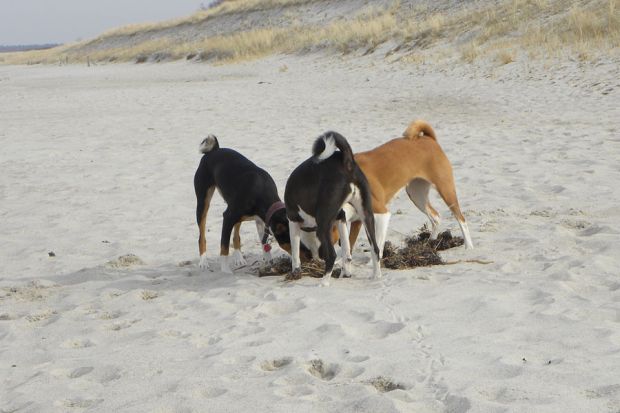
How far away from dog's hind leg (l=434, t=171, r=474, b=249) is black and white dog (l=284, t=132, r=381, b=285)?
1023 mm

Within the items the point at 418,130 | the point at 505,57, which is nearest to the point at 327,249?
the point at 418,130

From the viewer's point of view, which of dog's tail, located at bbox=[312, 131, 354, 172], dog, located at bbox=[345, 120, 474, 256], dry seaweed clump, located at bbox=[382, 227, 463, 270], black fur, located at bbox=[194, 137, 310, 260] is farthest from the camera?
black fur, located at bbox=[194, 137, 310, 260]

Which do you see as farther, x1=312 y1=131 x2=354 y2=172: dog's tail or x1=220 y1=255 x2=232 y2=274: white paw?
x1=220 y1=255 x2=232 y2=274: white paw

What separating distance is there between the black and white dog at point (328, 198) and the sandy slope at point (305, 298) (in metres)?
0.30

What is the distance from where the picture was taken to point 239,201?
6.34 meters

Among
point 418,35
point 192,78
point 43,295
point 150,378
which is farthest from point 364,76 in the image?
point 150,378

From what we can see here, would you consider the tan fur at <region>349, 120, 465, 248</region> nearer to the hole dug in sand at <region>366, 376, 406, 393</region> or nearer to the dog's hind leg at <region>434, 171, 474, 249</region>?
the dog's hind leg at <region>434, 171, 474, 249</region>

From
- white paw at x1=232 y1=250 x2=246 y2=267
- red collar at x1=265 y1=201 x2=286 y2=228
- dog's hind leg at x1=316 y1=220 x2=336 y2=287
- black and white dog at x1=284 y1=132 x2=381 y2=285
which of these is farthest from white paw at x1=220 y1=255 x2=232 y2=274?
dog's hind leg at x1=316 y1=220 x2=336 y2=287

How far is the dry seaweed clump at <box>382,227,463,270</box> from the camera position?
608cm

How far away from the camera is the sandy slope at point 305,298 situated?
3.77 m

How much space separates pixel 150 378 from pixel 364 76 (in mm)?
19876

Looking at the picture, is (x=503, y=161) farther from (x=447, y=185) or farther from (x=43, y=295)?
(x=43, y=295)

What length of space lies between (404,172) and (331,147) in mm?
965

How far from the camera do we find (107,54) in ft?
181
